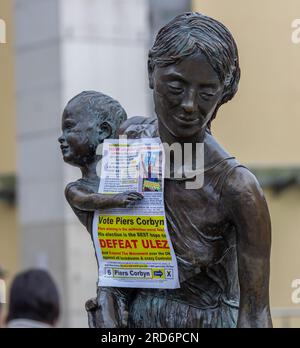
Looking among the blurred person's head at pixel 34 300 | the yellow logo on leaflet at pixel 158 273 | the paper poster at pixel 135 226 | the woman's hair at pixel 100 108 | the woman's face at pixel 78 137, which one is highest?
the woman's hair at pixel 100 108

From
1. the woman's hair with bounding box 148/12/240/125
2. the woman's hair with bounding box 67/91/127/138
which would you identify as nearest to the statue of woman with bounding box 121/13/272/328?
the woman's hair with bounding box 148/12/240/125

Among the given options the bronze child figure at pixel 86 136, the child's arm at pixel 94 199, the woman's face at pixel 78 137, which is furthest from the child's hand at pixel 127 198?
the woman's face at pixel 78 137

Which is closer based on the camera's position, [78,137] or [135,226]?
[135,226]

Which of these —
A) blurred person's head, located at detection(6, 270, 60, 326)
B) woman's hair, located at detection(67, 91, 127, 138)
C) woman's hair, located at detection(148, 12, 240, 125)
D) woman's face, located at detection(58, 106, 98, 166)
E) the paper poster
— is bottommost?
blurred person's head, located at detection(6, 270, 60, 326)

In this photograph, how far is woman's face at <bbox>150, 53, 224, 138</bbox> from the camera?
2.70m

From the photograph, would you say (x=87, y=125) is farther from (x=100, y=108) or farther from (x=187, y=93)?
(x=187, y=93)

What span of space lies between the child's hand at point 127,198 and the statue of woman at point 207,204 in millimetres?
75

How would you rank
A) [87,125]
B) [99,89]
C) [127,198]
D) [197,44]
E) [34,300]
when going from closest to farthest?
1. [197,44]
2. [127,198]
3. [87,125]
4. [34,300]
5. [99,89]

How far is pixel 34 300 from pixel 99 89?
5700mm

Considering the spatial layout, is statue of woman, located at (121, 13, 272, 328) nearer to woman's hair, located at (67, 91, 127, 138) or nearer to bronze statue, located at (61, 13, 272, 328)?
bronze statue, located at (61, 13, 272, 328)

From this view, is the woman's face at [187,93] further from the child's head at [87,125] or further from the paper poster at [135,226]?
the child's head at [87,125]

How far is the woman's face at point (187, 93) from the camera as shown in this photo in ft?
8.86

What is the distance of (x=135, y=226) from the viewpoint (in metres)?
2.81

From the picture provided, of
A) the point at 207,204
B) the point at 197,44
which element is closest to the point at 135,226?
the point at 207,204
